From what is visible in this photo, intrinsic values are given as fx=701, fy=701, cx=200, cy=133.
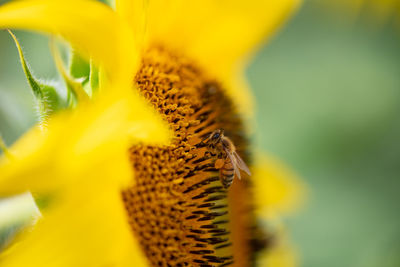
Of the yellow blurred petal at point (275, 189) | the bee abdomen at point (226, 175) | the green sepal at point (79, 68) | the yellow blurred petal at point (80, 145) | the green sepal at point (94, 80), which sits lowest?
the yellow blurred petal at point (275, 189)

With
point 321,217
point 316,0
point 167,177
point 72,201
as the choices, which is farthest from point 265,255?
point 316,0

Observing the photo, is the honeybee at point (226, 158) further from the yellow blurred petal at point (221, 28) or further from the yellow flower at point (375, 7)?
the yellow flower at point (375, 7)

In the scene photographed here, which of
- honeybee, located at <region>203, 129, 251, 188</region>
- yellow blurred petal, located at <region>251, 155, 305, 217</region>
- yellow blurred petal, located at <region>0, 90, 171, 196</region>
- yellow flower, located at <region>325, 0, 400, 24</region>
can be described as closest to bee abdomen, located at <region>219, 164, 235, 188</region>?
honeybee, located at <region>203, 129, 251, 188</region>

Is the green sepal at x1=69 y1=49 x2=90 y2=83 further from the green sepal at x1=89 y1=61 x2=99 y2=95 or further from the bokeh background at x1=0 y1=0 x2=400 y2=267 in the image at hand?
the bokeh background at x1=0 y1=0 x2=400 y2=267

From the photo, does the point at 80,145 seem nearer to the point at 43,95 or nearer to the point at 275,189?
the point at 43,95

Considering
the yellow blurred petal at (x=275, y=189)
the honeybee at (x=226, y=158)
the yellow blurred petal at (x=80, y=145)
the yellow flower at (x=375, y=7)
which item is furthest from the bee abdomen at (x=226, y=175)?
the yellow flower at (x=375, y=7)

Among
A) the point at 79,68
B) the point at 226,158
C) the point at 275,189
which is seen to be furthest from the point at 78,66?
the point at 275,189
